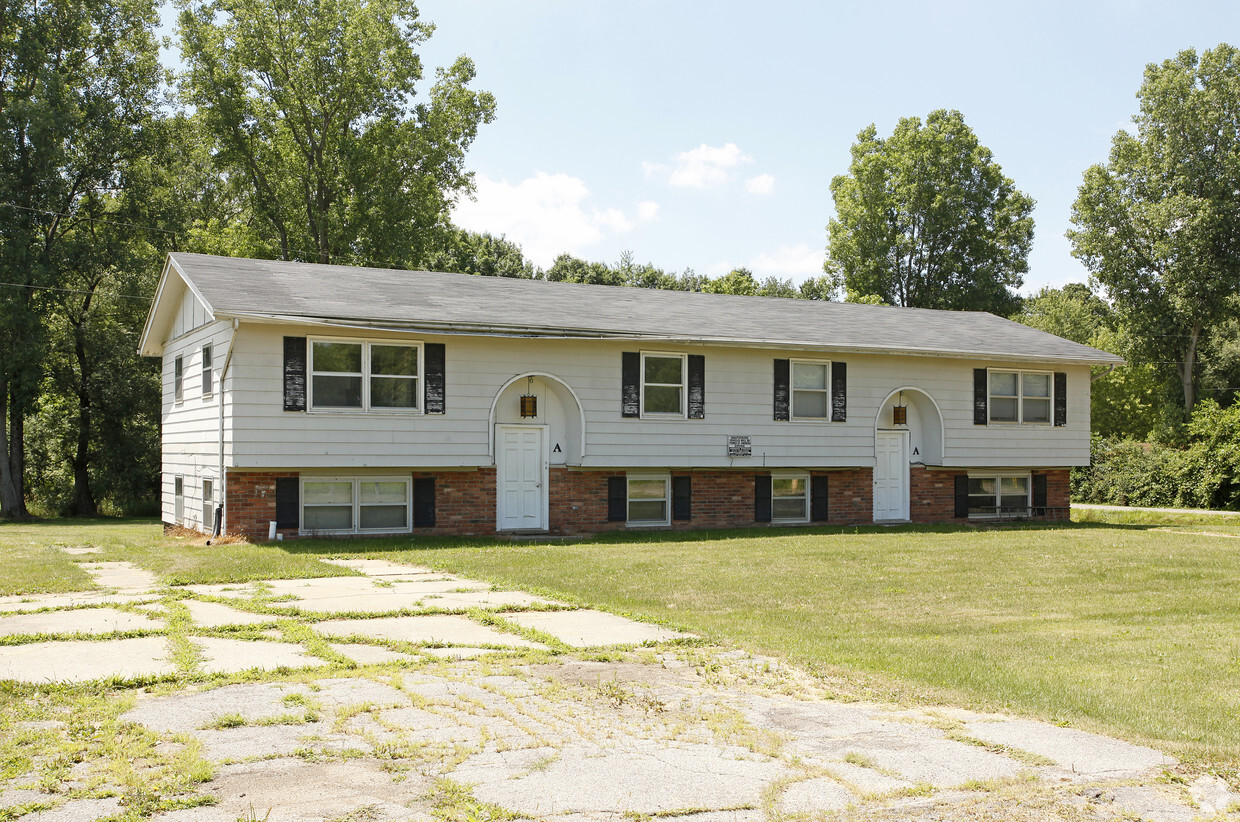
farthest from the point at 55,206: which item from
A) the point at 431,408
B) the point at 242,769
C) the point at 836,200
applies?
the point at 836,200

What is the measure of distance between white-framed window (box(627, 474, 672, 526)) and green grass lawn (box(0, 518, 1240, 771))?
5.89ft

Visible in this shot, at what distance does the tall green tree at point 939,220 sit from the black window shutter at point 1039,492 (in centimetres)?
2264

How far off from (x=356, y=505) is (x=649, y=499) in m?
5.90

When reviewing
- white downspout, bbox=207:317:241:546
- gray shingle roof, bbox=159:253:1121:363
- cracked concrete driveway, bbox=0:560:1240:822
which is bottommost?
cracked concrete driveway, bbox=0:560:1240:822

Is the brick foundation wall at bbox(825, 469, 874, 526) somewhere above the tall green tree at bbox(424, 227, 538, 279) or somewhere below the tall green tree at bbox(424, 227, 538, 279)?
below

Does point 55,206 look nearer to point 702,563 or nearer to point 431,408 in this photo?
point 431,408

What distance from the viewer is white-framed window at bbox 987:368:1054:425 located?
2392 cm

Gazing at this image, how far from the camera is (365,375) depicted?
18.0 metres

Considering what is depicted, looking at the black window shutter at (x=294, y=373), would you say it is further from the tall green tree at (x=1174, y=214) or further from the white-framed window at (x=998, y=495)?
the tall green tree at (x=1174, y=214)

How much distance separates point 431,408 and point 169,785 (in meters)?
14.0

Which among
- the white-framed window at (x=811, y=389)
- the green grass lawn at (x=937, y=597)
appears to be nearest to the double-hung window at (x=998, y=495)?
the green grass lawn at (x=937, y=597)

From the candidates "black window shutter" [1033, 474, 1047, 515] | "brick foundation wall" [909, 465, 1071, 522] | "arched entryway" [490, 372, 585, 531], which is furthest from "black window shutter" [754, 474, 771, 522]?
"black window shutter" [1033, 474, 1047, 515]

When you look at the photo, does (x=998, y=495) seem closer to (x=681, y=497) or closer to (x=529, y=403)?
(x=681, y=497)

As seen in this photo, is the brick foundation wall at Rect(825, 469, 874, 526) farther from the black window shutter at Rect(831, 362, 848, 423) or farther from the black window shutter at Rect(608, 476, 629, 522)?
the black window shutter at Rect(608, 476, 629, 522)
